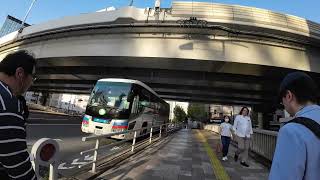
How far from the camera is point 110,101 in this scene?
57.8 ft

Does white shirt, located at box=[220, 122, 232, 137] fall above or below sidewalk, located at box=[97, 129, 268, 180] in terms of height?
above

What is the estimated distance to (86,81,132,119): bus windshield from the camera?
56.3 ft

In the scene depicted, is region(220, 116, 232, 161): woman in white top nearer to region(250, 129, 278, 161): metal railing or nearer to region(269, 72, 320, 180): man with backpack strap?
region(250, 129, 278, 161): metal railing

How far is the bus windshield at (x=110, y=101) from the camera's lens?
1716 centimetres

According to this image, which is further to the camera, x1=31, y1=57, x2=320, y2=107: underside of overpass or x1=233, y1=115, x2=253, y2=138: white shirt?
x1=31, y1=57, x2=320, y2=107: underside of overpass

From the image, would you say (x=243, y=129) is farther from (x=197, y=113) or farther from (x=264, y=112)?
(x=197, y=113)

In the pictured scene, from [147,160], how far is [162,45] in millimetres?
12986

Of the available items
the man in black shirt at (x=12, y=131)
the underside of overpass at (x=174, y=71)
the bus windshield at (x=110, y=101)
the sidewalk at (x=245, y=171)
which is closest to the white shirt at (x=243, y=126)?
the sidewalk at (x=245, y=171)

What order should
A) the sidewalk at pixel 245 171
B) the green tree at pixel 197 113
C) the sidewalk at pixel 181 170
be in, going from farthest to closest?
1. the green tree at pixel 197 113
2. the sidewalk at pixel 245 171
3. the sidewalk at pixel 181 170

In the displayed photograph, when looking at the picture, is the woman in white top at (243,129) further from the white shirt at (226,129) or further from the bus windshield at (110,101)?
the bus windshield at (110,101)

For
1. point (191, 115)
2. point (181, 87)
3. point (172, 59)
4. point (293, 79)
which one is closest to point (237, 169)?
point (293, 79)

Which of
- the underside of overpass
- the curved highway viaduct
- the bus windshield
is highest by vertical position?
the curved highway viaduct

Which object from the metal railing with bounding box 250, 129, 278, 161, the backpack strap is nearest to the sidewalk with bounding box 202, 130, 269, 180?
the metal railing with bounding box 250, 129, 278, 161

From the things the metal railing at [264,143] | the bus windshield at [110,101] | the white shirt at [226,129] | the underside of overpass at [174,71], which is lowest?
the metal railing at [264,143]
